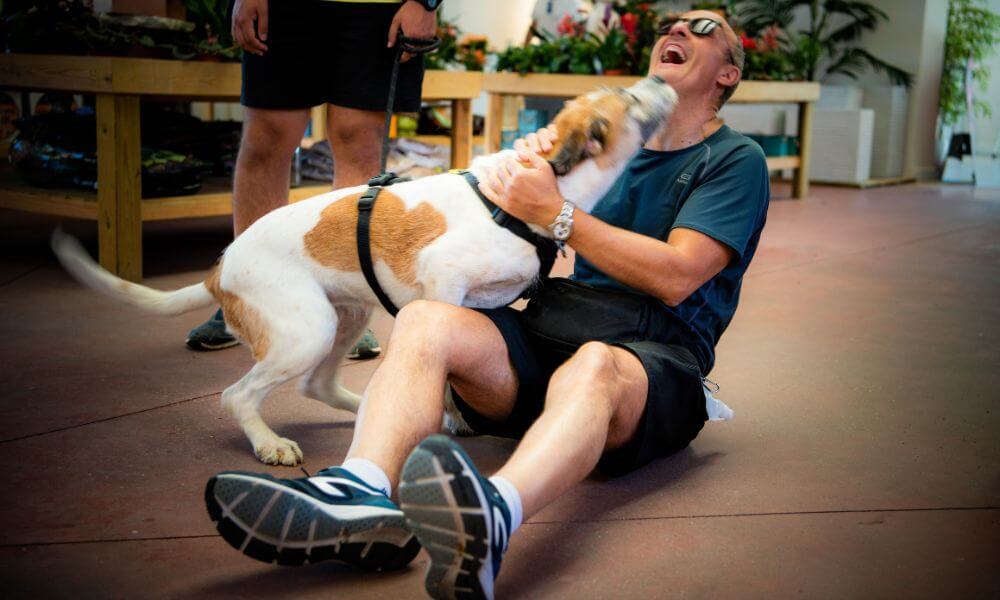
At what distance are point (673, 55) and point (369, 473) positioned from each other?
1268 mm

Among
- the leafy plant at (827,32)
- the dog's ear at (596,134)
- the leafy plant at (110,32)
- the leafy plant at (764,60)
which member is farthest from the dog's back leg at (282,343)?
the leafy plant at (827,32)

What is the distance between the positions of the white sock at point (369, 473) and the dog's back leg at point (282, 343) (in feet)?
1.60

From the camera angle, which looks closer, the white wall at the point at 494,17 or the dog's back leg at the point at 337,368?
the dog's back leg at the point at 337,368

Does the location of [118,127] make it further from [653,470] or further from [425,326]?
[653,470]

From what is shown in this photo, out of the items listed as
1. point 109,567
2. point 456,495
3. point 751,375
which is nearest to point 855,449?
point 751,375

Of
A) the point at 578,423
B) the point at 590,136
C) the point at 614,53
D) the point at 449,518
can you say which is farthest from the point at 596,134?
the point at 614,53

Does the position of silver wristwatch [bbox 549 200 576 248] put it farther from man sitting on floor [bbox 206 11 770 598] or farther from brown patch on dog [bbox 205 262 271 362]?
brown patch on dog [bbox 205 262 271 362]

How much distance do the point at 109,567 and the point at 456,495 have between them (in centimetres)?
68

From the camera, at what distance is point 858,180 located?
32.4 ft

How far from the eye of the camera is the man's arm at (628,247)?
205 centimetres

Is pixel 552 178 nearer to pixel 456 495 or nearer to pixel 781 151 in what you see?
pixel 456 495

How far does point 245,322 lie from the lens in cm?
224

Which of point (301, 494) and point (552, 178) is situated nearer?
point (301, 494)

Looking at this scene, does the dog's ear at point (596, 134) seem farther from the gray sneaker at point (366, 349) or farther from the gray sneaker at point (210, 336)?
the gray sneaker at point (210, 336)
